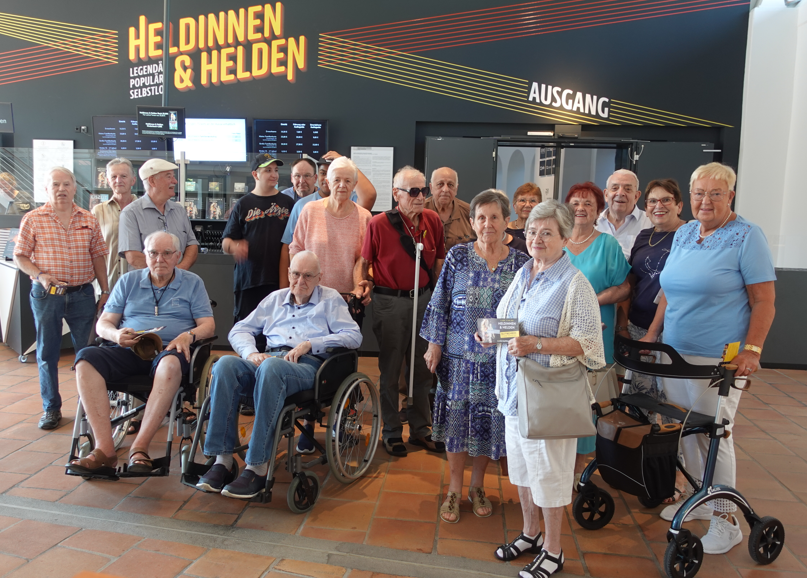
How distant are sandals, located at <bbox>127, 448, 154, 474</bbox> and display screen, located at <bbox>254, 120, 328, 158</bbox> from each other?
4901mm

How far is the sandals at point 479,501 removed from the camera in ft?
8.63

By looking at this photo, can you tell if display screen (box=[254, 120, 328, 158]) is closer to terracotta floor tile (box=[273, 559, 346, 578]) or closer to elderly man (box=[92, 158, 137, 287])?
elderly man (box=[92, 158, 137, 287])

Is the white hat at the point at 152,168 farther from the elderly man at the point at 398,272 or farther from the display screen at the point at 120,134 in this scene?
the display screen at the point at 120,134

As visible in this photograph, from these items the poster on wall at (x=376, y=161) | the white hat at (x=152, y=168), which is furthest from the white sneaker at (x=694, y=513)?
the poster on wall at (x=376, y=161)

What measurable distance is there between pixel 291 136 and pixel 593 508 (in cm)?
574

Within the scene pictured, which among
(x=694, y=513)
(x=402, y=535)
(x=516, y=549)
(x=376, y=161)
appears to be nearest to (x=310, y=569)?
(x=402, y=535)

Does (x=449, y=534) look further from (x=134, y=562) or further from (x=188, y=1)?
(x=188, y=1)

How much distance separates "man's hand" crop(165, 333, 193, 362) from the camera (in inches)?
112

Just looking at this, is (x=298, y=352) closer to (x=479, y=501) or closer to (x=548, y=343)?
(x=479, y=501)

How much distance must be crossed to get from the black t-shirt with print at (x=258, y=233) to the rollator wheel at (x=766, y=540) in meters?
2.95

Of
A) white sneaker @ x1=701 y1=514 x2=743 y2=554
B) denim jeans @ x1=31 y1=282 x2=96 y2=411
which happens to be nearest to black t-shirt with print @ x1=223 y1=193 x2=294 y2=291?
denim jeans @ x1=31 y1=282 x2=96 y2=411

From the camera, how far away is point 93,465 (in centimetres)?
263

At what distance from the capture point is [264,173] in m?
3.78

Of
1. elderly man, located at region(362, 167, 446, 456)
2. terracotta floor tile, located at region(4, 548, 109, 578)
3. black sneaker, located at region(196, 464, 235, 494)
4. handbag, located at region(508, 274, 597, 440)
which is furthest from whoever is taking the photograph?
elderly man, located at region(362, 167, 446, 456)
